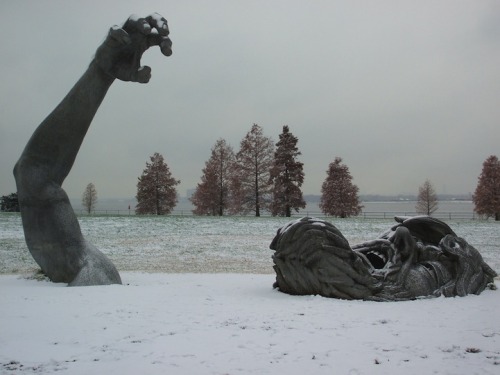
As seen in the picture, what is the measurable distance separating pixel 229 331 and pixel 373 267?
12.5 ft

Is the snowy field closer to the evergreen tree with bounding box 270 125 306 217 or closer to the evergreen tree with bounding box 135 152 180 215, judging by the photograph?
the evergreen tree with bounding box 270 125 306 217

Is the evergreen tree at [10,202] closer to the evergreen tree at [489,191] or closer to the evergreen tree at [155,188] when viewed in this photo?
the evergreen tree at [155,188]

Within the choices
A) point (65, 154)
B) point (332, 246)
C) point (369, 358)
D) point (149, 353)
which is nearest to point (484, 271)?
point (332, 246)

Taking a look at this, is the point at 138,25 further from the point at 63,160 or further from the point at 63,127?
the point at 63,160

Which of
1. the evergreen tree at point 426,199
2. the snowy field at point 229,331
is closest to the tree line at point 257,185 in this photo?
the evergreen tree at point 426,199

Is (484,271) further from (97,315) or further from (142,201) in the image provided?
(142,201)

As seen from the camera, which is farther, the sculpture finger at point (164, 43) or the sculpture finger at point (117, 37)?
the sculpture finger at point (164, 43)

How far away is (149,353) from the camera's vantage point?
495 centimetres

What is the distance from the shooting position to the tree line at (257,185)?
37.2 m

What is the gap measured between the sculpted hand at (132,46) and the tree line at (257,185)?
27.6 metres

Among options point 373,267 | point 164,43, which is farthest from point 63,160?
point 373,267

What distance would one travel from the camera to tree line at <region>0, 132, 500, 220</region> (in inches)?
1463

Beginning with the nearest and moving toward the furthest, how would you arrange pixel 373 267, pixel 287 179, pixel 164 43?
pixel 373 267
pixel 164 43
pixel 287 179

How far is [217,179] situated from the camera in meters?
40.2
